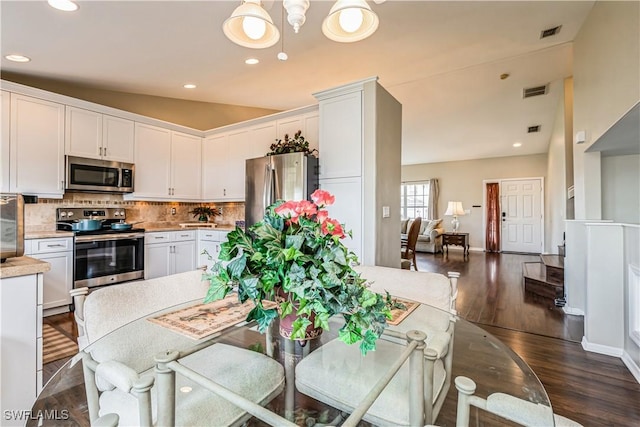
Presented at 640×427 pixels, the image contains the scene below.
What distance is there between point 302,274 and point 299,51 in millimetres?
2888

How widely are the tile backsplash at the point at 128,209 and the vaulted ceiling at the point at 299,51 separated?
56.1 inches

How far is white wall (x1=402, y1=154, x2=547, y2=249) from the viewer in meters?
8.08

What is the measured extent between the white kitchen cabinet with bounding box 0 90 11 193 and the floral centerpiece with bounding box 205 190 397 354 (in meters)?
3.57

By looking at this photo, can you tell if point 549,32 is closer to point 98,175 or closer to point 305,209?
point 305,209

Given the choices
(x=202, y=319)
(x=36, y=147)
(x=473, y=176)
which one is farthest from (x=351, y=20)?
(x=473, y=176)

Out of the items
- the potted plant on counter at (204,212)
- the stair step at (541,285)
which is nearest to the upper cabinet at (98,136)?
the potted plant on counter at (204,212)

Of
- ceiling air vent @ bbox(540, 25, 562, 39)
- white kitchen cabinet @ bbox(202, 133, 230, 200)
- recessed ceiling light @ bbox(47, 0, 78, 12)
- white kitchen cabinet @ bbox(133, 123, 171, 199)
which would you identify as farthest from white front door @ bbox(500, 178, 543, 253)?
recessed ceiling light @ bbox(47, 0, 78, 12)

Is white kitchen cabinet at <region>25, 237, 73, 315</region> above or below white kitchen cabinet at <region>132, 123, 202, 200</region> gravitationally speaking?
below

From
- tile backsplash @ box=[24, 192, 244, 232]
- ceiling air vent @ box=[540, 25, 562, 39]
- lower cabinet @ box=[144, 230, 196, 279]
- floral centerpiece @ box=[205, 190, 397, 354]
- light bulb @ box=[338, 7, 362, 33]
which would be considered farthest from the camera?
lower cabinet @ box=[144, 230, 196, 279]

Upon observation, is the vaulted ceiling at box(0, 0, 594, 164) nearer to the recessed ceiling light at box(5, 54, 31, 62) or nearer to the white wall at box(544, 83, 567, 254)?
the recessed ceiling light at box(5, 54, 31, 62)

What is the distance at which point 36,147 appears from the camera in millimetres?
3188

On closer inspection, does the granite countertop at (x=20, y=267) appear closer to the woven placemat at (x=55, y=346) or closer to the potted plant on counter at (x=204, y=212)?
the woven placemat at (x=55, y=346)

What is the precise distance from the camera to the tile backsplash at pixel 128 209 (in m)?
3.36

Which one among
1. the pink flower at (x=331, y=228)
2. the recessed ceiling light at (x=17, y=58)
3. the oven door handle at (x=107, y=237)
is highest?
the recessed ceiling light at (x=17, y=58)
